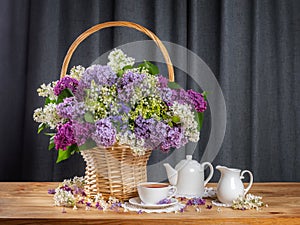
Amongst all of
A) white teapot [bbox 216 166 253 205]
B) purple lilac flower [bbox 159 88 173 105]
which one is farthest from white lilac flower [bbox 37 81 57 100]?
white teapot [bbox 216 166 253 205]

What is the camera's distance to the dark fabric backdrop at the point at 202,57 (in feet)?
7.96

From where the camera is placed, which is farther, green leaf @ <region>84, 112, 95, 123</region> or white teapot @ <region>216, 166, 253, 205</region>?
white teapot @ <region>216, 166, 253, 205</region>

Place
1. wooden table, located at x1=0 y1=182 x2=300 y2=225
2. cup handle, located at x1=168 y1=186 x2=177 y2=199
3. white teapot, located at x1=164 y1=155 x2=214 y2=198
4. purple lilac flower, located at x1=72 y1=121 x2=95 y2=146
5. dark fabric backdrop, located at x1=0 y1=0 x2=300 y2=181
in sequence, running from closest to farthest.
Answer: wooden table, located at x1=0 y1=182 x2=300 y2=225, purple lilac flower, located at x1=72 y1=121 x2=95 y2=146, cup handle, located at x1=168 y1=186 x2=177 y2=199, white teapot, located at x1=164 y1=155 x2=214 y2=198, dark fabric backdrop, located at x1=0 y1=0 x2=300 y2=181

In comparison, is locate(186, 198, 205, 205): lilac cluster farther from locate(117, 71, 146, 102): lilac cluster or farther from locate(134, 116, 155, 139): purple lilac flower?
locate(117, 71, 146, 102): lilac cluster

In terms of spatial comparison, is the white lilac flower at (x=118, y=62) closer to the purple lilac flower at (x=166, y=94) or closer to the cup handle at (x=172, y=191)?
the purple lilac flower at (x=166, y=94)

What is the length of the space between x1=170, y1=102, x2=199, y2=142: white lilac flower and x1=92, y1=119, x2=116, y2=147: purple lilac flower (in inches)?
8.9

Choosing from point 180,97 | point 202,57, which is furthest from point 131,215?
point 202,57

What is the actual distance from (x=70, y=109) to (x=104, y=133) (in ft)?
0.45

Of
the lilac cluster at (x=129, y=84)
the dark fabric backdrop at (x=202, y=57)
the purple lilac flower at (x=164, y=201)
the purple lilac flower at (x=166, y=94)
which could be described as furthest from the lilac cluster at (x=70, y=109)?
the dark fabric backdrop at (x=202, y=57)

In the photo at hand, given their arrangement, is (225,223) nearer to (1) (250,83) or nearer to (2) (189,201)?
(2) (189,201)

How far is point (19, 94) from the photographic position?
2426mm

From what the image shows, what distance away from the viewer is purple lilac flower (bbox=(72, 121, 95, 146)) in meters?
1.43

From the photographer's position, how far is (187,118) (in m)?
1.52

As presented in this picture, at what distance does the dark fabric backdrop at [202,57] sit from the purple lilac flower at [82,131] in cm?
104
